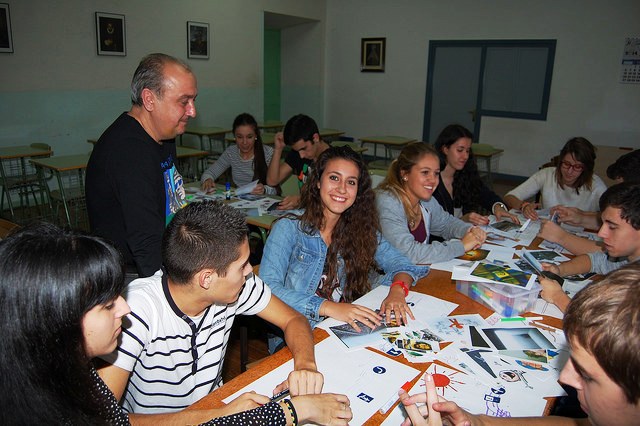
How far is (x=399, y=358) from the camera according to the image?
1479mm

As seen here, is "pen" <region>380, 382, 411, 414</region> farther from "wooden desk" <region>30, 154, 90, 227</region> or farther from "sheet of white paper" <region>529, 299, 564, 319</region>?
"wooden desk" <region>30, 154, 90, 227</region>

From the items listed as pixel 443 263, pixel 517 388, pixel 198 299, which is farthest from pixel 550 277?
pixel 198 299

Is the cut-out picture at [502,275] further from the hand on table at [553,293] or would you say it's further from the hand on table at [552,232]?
the hand on table at [552,232]

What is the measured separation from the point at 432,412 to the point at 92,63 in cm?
708

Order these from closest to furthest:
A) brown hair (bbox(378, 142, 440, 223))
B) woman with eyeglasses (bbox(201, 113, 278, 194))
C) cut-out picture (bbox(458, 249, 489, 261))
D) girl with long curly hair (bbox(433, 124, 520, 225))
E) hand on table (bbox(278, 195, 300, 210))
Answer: cut-out picture (bbox(458, 249, 489, 261)) < brown hair (bbox(378, 142, 440, 223)) < girl with long curly hair (bbox(433, 124, 520, 225)) < hand on table (bbox(278, 195, 300, 210)) < woman with eyeglasses (bbox(201, 113, 278, 194))

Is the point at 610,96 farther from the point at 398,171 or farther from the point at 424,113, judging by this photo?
the point at 398,171

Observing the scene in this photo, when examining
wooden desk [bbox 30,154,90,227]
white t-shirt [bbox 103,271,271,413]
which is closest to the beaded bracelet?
white t-shirt [bbox 103,271,271,413]

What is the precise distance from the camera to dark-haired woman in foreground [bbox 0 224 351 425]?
2.51 feet

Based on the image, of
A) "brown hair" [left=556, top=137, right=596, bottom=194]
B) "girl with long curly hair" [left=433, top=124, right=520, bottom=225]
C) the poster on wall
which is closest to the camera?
"brown hair" [left=556, top=137, right=596, bottom=194]

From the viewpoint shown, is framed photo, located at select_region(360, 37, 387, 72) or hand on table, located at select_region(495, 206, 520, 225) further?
framed photo, located at select_region(360, 37, 387, 72)

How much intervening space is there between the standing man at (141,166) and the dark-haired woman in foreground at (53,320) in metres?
1.04

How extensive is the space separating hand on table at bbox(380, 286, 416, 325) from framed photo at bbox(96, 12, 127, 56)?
6.52 metres

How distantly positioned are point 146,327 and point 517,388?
3.61 feet

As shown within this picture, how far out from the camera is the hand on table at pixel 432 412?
1.08m
